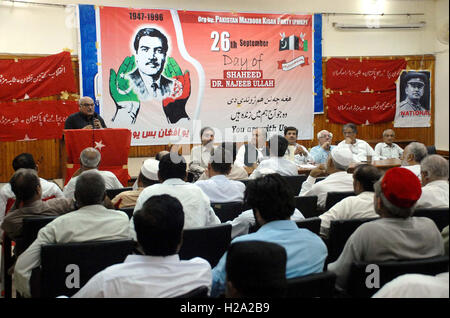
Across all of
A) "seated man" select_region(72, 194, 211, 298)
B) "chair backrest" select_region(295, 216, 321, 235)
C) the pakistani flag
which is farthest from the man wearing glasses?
"seated man" select_region(72, 194, 211, 298)

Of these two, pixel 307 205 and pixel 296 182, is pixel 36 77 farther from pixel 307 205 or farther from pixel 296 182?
pixel 307 205

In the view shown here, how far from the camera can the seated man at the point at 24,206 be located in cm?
287

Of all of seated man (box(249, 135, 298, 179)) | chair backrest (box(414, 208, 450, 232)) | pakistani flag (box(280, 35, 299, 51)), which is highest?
pakistani flag (box(280, 35, 299, 51))

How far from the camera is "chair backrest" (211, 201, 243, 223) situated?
11.1 feet

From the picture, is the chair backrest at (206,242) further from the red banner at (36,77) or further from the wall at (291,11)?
the red banner at (36,77)

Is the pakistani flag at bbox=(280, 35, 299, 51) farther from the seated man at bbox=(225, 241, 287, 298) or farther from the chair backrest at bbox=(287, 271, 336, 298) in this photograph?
the seated man at bbox=(225, 241, 287, 298)

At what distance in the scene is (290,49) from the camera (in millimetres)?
8867

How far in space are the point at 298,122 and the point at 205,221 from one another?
248 inches

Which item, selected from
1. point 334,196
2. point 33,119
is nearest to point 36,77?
point 33,119

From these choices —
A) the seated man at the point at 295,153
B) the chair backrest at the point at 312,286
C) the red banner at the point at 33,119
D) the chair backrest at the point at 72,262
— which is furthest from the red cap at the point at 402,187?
the red banner at the point at 33,119

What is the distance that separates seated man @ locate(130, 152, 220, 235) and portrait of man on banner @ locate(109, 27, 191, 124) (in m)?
4.93

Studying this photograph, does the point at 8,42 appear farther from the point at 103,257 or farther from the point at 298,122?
the point at 103,257

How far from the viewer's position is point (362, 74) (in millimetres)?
9375

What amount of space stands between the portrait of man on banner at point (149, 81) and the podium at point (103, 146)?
88.9 inches
